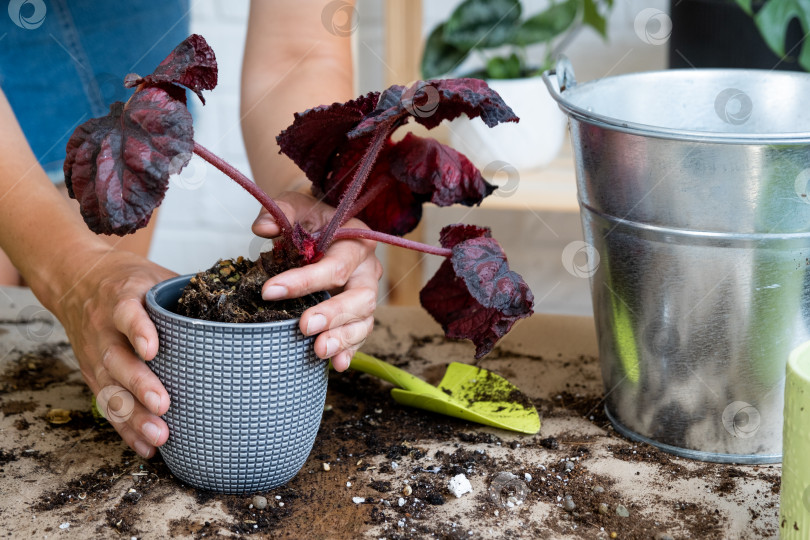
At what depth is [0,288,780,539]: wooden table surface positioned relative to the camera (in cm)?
58

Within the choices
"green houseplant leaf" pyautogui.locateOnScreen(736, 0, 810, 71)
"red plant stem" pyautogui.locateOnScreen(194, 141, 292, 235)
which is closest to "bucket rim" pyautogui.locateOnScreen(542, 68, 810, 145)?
"red plant stem" pyautogui.locateOnScreen(194, 141, 292, 235)

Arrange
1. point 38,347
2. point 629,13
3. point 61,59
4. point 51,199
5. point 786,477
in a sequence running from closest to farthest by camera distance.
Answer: point 786,477 < point 51,199 < point 38,347 < point 61,59 < point 629,13

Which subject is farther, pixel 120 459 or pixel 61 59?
pixel 61 59

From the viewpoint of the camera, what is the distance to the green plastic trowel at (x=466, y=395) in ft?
2.36

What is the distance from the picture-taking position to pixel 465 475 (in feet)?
2.12

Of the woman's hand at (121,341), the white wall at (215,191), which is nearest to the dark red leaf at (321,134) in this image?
the woman's hand at (121,341)

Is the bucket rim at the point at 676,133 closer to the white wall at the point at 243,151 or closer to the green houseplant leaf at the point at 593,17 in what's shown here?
the green houseplant leaf at the point at 593,17

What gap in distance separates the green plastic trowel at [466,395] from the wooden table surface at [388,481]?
0.01m

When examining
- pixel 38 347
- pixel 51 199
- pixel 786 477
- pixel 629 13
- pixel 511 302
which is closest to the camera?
pixel 786 477

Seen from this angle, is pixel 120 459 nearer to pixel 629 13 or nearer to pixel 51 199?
pixel 51 199

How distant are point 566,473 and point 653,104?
363mm

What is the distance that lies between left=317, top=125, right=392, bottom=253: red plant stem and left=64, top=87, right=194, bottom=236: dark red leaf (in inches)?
5.3

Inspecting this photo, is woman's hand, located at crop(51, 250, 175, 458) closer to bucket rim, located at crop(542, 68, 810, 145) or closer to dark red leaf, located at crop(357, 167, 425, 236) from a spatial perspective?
dark red leaf, located at crop(357, 167, 425, 236)

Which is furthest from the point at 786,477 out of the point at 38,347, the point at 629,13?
the point at 629,13
